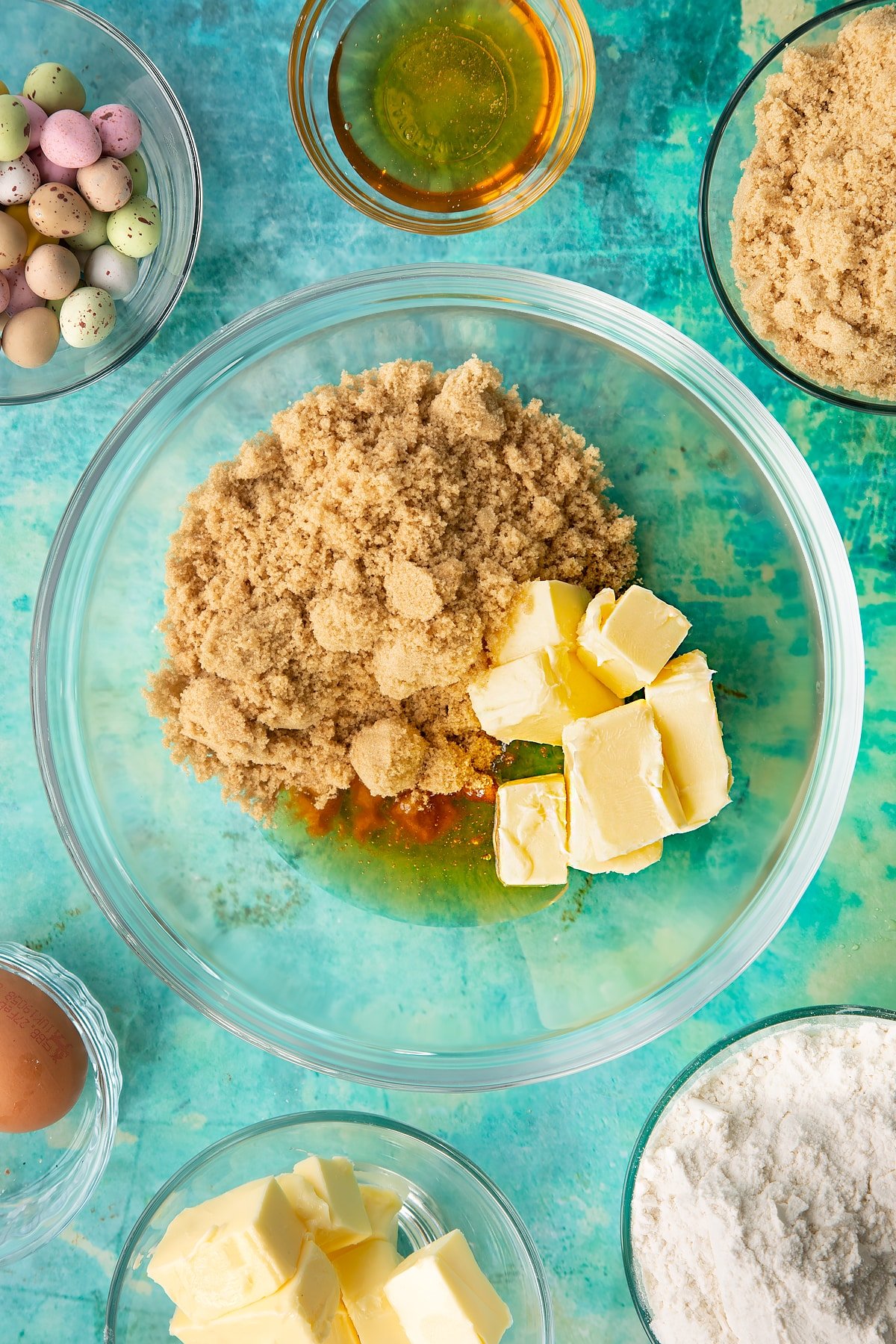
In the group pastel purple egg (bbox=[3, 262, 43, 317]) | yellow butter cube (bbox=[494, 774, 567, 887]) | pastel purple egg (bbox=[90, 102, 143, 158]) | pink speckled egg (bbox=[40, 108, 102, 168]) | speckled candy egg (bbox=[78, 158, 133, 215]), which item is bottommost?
yellow butter cube (bbox=[494, 774, 567, 887])

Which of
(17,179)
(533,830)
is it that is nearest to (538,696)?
(533,830)

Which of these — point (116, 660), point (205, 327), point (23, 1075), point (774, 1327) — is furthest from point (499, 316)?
point (774, 1327)

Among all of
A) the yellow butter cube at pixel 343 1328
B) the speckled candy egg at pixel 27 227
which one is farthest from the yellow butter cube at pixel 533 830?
the speckled candy egg at pixel 27 227

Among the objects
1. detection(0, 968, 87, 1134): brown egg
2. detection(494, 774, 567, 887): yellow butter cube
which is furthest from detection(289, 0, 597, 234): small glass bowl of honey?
detection(494, 774, 567, 887): yellow butter cube

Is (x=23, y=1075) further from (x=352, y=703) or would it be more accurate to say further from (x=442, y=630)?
(x=442, y=630)

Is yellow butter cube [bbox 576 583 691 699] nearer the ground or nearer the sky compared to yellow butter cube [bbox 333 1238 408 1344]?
nearer the sky

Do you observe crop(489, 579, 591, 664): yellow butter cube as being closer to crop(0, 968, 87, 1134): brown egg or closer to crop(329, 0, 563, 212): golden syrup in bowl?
crop(329, 0, 563, 212): golden syrup in bowl

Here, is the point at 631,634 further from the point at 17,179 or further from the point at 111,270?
the point at 17,179
